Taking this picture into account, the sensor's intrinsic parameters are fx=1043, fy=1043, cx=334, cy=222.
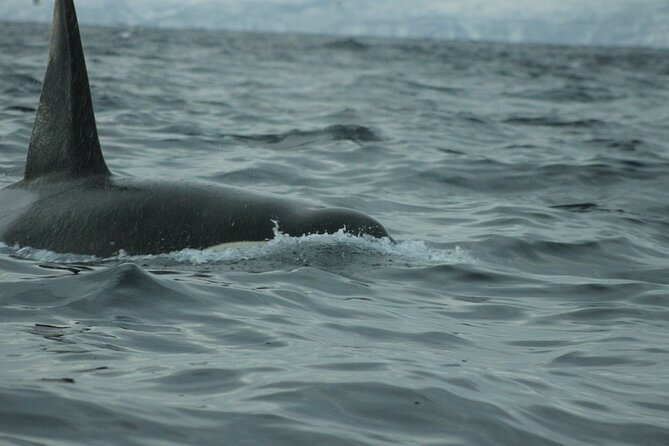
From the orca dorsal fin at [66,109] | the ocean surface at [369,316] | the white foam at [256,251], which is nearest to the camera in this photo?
the ocean surface at [369,316]

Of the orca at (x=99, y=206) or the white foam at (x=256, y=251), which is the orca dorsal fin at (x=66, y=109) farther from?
the white foam at (x=256, y=251)

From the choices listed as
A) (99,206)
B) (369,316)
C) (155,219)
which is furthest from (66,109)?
(369,316)

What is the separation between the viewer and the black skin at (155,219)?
24.6 feet

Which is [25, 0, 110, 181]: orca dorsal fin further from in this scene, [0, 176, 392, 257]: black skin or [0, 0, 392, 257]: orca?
[0, 176, 392, 257]: black skin

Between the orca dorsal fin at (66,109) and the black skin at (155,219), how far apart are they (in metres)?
0.22

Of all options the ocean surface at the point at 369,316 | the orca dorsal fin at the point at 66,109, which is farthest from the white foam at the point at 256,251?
the orca dorsal fin at the point at 66,109

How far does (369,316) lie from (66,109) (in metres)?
2.82

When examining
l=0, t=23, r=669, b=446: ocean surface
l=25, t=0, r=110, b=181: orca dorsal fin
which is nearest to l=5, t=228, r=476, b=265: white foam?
l=0, t=23, r=669, b=446: ocean surface

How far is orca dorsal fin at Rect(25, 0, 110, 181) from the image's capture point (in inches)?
300

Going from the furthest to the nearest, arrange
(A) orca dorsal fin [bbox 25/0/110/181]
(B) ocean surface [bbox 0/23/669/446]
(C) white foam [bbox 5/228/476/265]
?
(A) orca dorsal fin [bbox 25/0/110/181] < (C) white foam [bbox 5/228/476/265] < (B) ocean surface [bbox 0/23/669/446]

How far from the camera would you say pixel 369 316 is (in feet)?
21.6

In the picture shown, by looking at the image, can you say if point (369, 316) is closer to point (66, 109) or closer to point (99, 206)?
point (99, 206)

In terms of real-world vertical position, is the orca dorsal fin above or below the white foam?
above

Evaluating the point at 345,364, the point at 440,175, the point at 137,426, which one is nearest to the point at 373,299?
the point at 345,364
